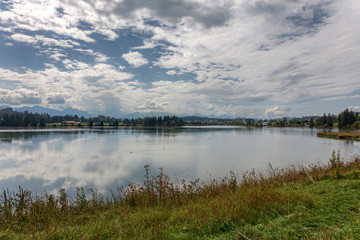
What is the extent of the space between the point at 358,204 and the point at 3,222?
1175 centimetres

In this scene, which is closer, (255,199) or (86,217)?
(255,199)

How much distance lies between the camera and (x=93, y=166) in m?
23.5

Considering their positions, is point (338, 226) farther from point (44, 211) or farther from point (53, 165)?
point (53, 165)

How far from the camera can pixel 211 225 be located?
5.21 m

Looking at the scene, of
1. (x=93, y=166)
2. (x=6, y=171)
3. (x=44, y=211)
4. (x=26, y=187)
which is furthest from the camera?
(x=93, y=166)

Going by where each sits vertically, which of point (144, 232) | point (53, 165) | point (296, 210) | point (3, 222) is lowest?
point (53, 165)

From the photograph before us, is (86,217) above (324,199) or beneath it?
beneath

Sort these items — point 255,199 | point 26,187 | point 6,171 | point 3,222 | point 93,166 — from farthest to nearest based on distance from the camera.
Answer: point 93,166
point 6,171
point 26,187
point 3,222
point 255,199

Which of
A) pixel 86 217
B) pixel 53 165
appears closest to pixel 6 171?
pixel 53 165

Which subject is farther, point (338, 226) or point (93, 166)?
point (93, 166)

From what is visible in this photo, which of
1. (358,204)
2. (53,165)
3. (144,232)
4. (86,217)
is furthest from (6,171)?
(358,204)

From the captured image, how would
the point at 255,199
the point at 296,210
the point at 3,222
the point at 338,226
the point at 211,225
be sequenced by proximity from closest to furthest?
the point at 338,226
the point at 211,225
the point at 296,210
the point at 255,199
the point at 3,222

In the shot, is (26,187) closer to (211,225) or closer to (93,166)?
(93,166)

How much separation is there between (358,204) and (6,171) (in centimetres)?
2773
